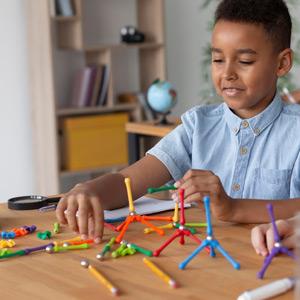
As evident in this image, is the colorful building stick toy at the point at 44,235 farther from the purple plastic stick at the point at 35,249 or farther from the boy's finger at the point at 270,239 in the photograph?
the boy's finger at the point at 270,239

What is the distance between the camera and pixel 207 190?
152 centimetres

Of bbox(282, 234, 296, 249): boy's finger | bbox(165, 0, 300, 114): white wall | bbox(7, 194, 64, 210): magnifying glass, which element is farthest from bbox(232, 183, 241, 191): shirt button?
bbox(165, 0, 300, 114): white wall

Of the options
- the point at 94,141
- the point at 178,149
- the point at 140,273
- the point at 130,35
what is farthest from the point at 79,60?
the point at 140,273

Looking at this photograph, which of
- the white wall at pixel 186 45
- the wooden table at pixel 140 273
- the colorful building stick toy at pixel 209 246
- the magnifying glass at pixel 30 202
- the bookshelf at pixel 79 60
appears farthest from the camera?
the white wall at pixel 186 45

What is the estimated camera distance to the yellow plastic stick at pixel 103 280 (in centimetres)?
111

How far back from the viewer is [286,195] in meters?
1.87

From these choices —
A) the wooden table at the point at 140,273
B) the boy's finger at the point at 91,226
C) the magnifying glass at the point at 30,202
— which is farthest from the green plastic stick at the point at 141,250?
the magnifying glass at the point at 30,202

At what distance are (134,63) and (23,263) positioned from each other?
13.6ft

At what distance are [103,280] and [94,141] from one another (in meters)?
3.69

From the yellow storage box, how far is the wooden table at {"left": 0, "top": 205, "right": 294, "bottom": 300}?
332 centimetres

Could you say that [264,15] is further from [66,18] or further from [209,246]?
[66,18]

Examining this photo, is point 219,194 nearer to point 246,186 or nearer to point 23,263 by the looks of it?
point 246,186

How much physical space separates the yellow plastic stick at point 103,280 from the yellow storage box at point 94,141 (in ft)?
11.6

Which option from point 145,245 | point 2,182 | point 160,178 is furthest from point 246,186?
point 2,182
